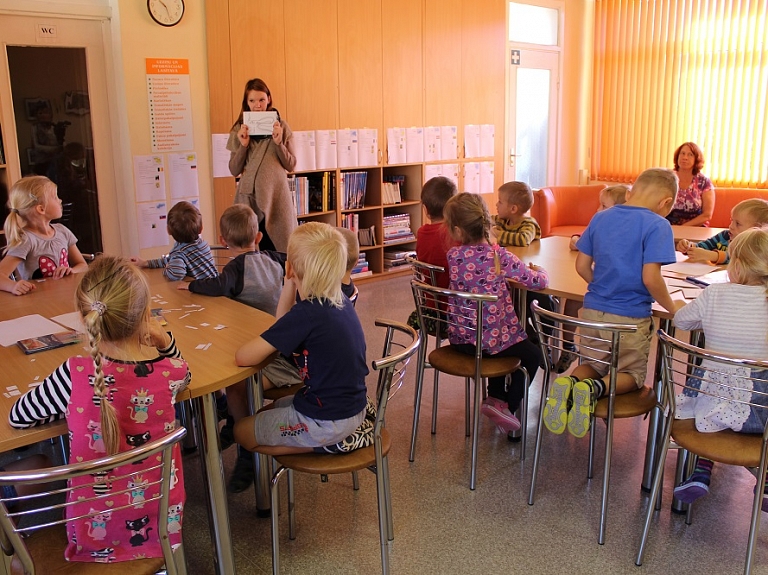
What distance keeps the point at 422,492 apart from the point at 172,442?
1.57 m

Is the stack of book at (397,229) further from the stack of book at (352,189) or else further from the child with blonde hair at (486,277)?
the child with blonde hair at (486,277)

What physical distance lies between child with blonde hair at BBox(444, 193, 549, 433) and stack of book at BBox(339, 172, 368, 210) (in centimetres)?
343

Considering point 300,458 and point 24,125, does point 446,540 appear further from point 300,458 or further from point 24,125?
point 24,125

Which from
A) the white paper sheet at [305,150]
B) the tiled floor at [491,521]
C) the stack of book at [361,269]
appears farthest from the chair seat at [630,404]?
the stack of book at [361,269]

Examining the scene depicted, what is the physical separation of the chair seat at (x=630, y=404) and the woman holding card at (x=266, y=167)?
8.52ft

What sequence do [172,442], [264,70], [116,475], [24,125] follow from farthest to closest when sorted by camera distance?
1. [264,70]
2. [24,125]
3. [116,475]
4. [172,442]

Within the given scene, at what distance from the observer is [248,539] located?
2.71 m

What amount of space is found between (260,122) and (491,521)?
293 cm

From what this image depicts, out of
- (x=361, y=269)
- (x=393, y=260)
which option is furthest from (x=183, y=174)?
(x=393, y=260)

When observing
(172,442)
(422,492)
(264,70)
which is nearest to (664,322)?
(422,492)

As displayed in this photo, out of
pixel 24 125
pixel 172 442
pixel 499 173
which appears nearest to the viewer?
pixel 172 442

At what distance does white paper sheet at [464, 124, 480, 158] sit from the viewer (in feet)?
24.2

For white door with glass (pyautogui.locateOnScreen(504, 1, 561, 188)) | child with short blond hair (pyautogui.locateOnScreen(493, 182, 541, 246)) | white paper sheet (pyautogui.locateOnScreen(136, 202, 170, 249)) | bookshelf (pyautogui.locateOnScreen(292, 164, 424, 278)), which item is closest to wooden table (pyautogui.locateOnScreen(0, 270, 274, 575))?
child with short blond hair (pyautogui.locateOnScreen(493, 182, 541, 246))

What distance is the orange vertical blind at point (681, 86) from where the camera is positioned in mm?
7422
